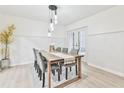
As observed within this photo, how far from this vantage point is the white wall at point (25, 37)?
4.97 meters

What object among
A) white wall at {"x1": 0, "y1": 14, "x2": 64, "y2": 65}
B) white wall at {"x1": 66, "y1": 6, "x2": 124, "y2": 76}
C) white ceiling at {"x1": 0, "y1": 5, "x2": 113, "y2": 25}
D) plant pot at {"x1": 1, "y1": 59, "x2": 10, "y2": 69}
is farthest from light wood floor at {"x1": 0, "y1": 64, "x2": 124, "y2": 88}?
white ceiling at {"x1": 0, "y1": 5, "x2": 113, "y2": 25}

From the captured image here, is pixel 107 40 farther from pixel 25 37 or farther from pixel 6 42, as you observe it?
pixel 6 42

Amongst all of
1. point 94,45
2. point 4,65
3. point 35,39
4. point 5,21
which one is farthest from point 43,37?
point 94,45

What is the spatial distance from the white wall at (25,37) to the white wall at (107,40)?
8.72 feet

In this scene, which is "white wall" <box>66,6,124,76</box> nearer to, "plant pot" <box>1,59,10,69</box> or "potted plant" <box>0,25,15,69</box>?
"potted plant" <box>0,25,15,69</box>

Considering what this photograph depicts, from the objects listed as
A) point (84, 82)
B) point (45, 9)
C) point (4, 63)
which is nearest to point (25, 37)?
point (4, 63)

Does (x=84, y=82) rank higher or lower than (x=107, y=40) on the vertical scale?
lower

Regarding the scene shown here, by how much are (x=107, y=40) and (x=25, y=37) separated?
401 cm

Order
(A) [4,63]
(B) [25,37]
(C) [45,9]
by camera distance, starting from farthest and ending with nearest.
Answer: (B) [25,37] < (A) [4,63] < (C) [45,9]

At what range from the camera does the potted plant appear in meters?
4.37

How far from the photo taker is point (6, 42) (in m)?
4.48

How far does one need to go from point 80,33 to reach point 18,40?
355 centimetres

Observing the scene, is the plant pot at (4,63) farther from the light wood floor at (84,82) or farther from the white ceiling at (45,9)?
the white ceiling at (45,9)
